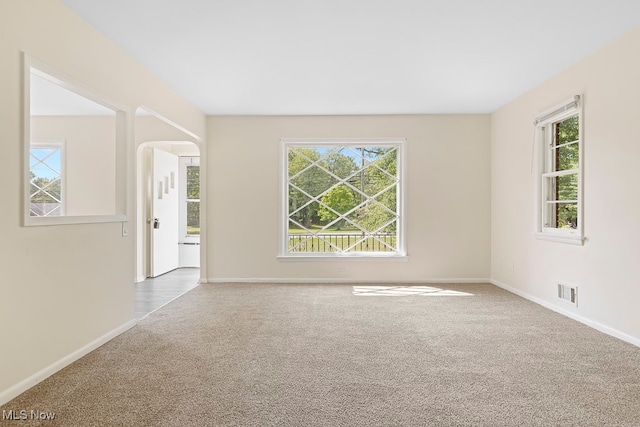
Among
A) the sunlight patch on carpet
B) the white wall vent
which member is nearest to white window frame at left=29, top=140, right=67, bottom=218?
the sunlight patch on carpet

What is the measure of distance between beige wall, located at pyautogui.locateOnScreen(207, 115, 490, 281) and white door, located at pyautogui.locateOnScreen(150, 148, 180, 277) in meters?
1.21

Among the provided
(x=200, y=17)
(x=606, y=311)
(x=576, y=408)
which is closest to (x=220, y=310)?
(x=200, y=17)

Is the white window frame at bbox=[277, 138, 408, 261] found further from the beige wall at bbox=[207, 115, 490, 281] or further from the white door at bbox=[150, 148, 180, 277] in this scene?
the white door at bbox=[150, 148, 180, 277]

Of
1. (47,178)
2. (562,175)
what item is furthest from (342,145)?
(47,178)

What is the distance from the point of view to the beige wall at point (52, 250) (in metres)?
2.37

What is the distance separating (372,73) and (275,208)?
2591mm

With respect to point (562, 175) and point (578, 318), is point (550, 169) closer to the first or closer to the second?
point (562, 175)

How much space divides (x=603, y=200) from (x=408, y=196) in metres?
2.74

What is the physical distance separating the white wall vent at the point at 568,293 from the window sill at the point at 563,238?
17.2 inches

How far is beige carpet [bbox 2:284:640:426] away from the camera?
2.16m

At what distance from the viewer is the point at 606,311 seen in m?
3.65

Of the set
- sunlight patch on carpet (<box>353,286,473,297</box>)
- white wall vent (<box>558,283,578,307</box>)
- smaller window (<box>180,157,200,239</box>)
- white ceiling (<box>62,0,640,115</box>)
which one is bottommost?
sunlight patch on carpet (<box>353,286,473,297</box>)

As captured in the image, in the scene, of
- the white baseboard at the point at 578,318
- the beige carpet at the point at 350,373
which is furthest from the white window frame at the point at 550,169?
the beige carpet at the point at 350,373

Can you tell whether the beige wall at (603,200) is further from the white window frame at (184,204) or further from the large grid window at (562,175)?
the white window frame at (184,204)
